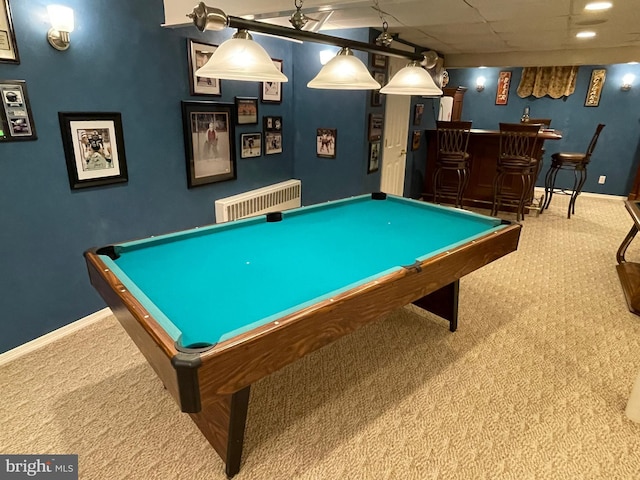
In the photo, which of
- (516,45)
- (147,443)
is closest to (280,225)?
(147,443)

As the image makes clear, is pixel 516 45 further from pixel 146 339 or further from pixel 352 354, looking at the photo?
pixel 146 339

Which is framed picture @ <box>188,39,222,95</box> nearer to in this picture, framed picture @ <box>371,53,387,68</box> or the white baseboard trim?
framed picture @ <box>371,53,387,68</box>

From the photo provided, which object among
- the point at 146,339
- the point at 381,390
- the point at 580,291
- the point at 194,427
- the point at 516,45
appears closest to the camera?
the point at 146,339

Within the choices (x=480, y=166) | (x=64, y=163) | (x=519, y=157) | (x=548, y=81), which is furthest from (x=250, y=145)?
(x=548, y=81)

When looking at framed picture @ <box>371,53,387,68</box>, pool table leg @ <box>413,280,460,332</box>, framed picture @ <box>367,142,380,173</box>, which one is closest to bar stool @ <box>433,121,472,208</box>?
framed picture @ <box>367,142,380,173</box>

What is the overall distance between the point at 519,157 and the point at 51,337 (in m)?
5.23

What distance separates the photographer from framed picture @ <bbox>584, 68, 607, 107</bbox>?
6.39 metres

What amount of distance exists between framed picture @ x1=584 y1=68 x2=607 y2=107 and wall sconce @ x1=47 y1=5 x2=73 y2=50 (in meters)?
7.53

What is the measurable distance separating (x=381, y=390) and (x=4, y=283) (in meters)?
2.28

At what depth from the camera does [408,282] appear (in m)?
1.68

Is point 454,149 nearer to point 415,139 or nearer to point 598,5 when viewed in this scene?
point 415,139

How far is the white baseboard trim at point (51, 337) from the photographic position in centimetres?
234

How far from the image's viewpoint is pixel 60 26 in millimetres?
2180

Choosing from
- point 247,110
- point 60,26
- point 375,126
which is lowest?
point 375,126
